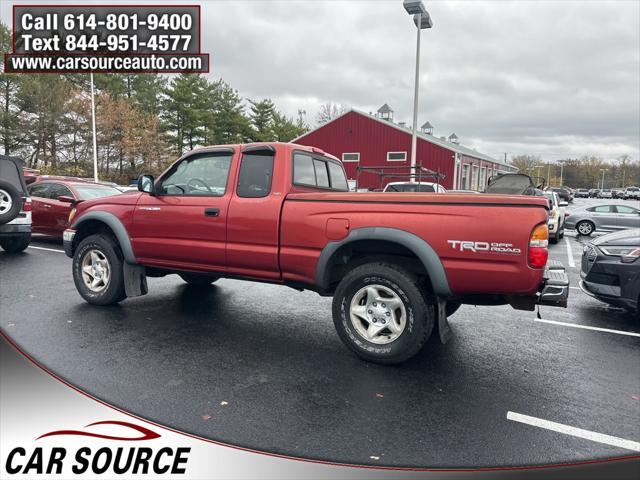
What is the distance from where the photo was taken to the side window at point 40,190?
10.1 metres

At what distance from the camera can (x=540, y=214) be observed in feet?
10.7

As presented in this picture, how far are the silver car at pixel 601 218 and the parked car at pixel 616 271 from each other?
11300mm

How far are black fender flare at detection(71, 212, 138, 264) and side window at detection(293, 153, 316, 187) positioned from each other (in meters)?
2.17

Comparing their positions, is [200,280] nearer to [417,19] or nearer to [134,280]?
[134,280]

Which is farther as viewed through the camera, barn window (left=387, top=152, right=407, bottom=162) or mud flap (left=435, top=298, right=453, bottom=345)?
barn window (left=387, top=152, right=407, bottom=162)

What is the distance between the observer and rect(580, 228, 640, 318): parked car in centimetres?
513

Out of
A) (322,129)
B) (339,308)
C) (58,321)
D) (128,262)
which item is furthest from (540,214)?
(322,129)

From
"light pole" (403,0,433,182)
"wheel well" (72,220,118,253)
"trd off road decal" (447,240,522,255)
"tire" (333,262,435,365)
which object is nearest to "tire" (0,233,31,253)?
"wheel well" (72,220,118,253)

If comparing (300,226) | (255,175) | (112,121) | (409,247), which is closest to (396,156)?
(112,121)

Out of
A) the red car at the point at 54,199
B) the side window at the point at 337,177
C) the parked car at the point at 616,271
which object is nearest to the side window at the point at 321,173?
the side window at the point at 337,177

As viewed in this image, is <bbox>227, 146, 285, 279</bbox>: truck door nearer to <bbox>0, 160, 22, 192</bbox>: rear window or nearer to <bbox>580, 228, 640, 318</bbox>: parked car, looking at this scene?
<bbox>580, 228, 640, 318</bbox>: parked car

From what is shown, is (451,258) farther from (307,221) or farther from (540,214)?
(307,221)

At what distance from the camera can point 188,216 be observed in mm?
4773

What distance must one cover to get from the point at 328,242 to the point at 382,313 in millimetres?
785
